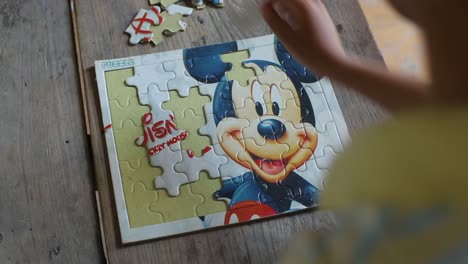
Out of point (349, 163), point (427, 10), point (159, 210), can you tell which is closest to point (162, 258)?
point (159, 210)

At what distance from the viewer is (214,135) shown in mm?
820

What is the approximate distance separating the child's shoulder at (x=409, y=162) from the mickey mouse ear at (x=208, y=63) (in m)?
0.44

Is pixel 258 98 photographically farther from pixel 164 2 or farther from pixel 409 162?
pixel 409 162

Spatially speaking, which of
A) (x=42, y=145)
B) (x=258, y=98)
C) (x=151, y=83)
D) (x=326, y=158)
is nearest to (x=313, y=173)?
(x=326, y=158)

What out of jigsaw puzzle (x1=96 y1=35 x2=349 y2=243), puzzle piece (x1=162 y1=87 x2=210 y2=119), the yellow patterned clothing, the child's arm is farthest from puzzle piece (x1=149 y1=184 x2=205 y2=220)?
the yellow patterned clothing

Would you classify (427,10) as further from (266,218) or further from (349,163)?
(266,218)

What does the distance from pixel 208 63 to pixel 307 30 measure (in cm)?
21

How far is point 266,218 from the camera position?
2.53 feet

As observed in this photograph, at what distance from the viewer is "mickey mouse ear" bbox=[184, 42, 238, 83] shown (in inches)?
34.2

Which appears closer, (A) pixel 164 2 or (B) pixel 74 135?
(B) pixel 74 135

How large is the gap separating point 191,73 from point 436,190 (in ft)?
1.68

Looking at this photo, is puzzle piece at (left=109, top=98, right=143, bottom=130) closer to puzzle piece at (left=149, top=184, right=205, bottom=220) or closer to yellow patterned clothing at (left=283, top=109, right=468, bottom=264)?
puzzle piece at (left=149, top=184, right=205, bottom=220)

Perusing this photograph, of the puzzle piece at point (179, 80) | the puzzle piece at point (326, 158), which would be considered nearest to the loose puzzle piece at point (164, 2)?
the puzzle piece at point (179, 80)

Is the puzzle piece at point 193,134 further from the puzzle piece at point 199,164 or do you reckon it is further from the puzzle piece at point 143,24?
the puzzle piece at point 143,24
